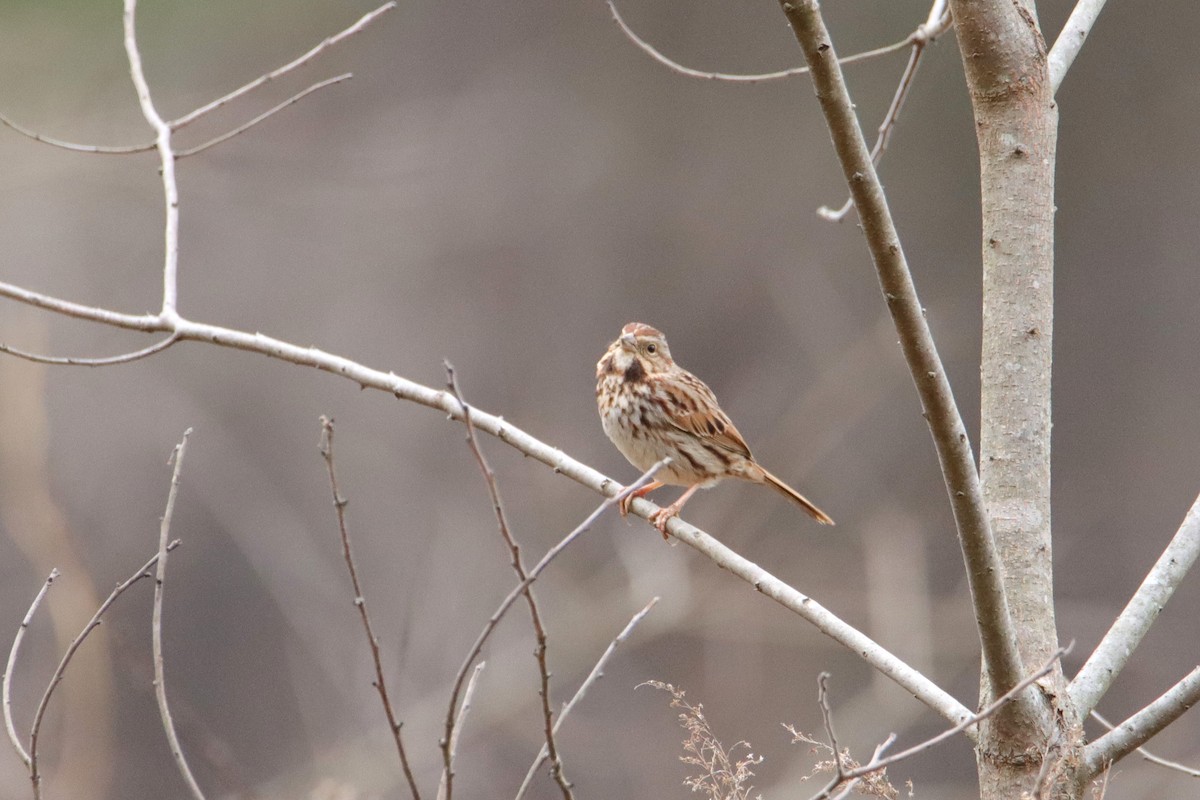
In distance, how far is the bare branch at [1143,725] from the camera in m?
2.57

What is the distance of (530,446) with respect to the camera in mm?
3447

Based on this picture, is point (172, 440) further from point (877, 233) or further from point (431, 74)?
point (877, 233)

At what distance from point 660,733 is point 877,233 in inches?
343

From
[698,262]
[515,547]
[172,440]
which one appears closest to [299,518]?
[172,440]

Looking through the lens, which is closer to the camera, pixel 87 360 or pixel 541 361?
pixel 87 360

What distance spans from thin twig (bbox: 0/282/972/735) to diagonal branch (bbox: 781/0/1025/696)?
0.69ft

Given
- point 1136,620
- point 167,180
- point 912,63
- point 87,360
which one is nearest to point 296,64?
point 167,180

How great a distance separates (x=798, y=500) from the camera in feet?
16.5

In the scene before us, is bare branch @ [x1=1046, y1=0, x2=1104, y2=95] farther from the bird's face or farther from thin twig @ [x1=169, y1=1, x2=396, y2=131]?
the bird's face

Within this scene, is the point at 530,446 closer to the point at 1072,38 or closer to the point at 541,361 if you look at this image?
the point at 1072,38

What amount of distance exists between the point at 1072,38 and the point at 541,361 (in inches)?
336

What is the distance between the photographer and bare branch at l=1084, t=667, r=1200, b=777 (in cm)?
257

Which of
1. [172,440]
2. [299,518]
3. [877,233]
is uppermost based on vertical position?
[172,440]

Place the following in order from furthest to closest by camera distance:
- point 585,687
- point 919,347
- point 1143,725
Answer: point 1143,725, point 919,347, point 585,687
